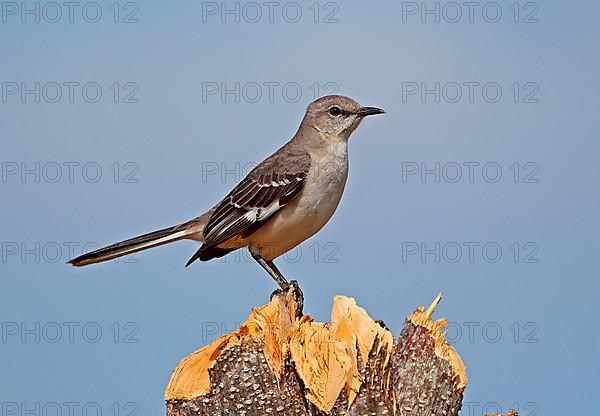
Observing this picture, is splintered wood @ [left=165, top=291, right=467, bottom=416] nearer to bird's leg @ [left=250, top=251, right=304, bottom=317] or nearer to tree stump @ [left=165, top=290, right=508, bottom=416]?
tree stump @ [left=165, top=290, right=508, bottom=416]

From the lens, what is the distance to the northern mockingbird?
864cm

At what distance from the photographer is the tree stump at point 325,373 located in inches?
222

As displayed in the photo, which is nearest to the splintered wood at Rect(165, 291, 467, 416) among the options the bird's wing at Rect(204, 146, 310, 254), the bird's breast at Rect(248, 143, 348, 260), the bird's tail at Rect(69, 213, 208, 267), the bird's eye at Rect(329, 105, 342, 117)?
the bird's breast at Rect(248, 143, 348, 260)

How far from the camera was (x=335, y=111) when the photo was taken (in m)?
9.38

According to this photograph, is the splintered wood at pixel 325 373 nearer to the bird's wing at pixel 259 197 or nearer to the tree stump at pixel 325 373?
the tree stump at pixel 325 373

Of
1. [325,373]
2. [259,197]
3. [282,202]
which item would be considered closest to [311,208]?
[282,202]

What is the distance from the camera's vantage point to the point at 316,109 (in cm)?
948

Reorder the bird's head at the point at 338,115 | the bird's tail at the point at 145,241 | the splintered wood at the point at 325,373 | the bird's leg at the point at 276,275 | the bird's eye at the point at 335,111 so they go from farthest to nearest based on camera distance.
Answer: the bird's eye at the point at 335,111 < the bird's head at the point at 338,115 < the bird's tail at the point at 145,241 < the bird's leg at the point at 276,275 < the splintered wood at the point at 325,373

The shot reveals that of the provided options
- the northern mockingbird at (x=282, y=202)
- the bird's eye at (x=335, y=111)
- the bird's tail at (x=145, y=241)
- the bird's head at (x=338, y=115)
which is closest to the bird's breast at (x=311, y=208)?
the northern mockingbird at (x=282, y=202)

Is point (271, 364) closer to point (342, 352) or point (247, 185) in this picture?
point (342, 352)

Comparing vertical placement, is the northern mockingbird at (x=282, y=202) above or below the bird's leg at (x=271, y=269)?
above

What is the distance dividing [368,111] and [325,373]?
415 cm

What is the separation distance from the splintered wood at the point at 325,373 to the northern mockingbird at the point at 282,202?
106 inches

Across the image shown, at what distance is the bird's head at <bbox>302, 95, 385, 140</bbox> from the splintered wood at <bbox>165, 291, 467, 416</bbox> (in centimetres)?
361
